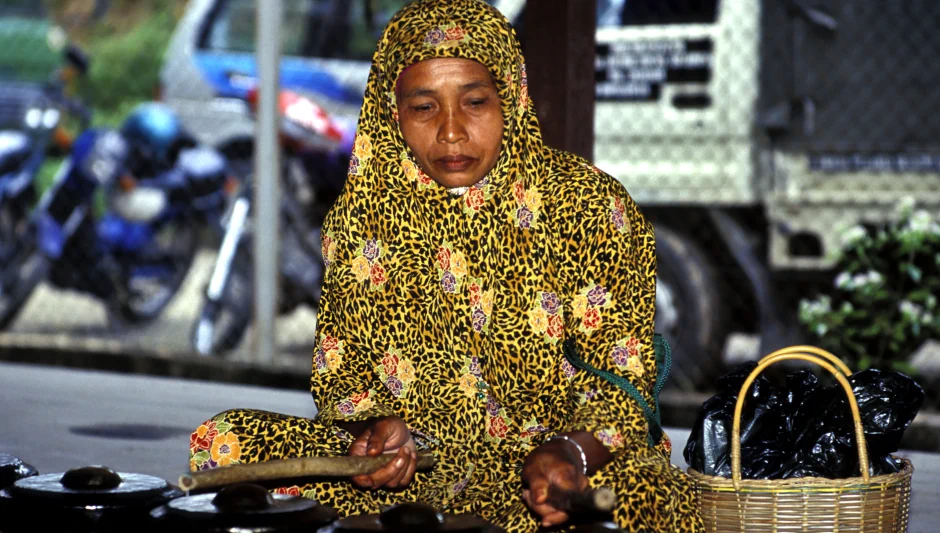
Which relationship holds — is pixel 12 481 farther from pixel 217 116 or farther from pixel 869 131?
pixel 217 116

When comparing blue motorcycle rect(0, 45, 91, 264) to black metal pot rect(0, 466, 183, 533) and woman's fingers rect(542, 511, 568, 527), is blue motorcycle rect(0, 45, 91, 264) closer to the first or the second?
black metal pot rect(0, 466, 183, 533)

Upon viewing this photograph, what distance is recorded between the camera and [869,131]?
234 inches

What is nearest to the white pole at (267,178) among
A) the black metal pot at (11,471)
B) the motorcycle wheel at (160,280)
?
the motorcycle wheel at (160,280)

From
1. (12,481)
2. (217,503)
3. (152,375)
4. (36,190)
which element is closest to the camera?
(217,503)

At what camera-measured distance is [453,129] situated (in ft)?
8.36

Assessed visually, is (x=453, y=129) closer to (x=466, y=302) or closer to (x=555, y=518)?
(x=466, y=302)

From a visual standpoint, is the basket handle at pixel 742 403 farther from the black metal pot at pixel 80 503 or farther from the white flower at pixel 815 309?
the white flower at pixel 815 309

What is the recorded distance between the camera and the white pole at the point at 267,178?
626 cm

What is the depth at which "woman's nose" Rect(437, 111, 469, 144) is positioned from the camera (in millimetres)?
2547

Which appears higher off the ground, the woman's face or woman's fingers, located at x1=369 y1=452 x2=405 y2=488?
the woman's face

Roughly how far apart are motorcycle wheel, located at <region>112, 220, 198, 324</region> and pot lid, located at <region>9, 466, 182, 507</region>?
16.9 feet

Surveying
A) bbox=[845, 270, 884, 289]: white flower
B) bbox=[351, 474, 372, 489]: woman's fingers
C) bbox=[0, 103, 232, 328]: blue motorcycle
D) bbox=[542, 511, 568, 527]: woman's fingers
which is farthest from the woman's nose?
bbox=[0, 103, 232, 328]: blue motorcycle

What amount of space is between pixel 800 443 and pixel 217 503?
1.21 m

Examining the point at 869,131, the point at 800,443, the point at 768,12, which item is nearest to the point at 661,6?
the point at 768,12
